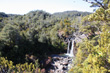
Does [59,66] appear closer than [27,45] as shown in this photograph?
Yes

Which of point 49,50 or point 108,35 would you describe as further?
point 49,50

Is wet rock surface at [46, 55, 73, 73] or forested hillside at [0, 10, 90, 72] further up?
forested hillside at [0, 10, 90, 72]

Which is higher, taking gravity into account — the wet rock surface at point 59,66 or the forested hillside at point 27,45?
the forested hillside at point 27,45

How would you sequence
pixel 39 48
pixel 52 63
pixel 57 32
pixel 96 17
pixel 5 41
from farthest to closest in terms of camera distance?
pixel 57 32
pixel 39 48
pixel 52 63
pixel 5 41
pixel 96 17

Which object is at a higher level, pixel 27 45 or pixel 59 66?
pixel 27 45

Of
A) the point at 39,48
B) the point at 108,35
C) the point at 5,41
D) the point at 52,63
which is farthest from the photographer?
the point at 39,48

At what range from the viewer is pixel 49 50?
1977cm

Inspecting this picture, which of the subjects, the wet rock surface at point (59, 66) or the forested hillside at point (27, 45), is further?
the forested hillside at point (27, 45)

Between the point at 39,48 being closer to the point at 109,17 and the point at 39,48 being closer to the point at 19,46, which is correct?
the point at 19,46

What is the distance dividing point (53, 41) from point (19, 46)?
774 centimetres

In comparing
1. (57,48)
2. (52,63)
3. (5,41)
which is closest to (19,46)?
(5,41)

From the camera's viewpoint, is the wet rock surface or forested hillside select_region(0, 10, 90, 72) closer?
the wet rock surface

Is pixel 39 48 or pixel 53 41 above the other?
pixel 53 41

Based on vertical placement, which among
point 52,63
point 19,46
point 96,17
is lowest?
point 52,63
